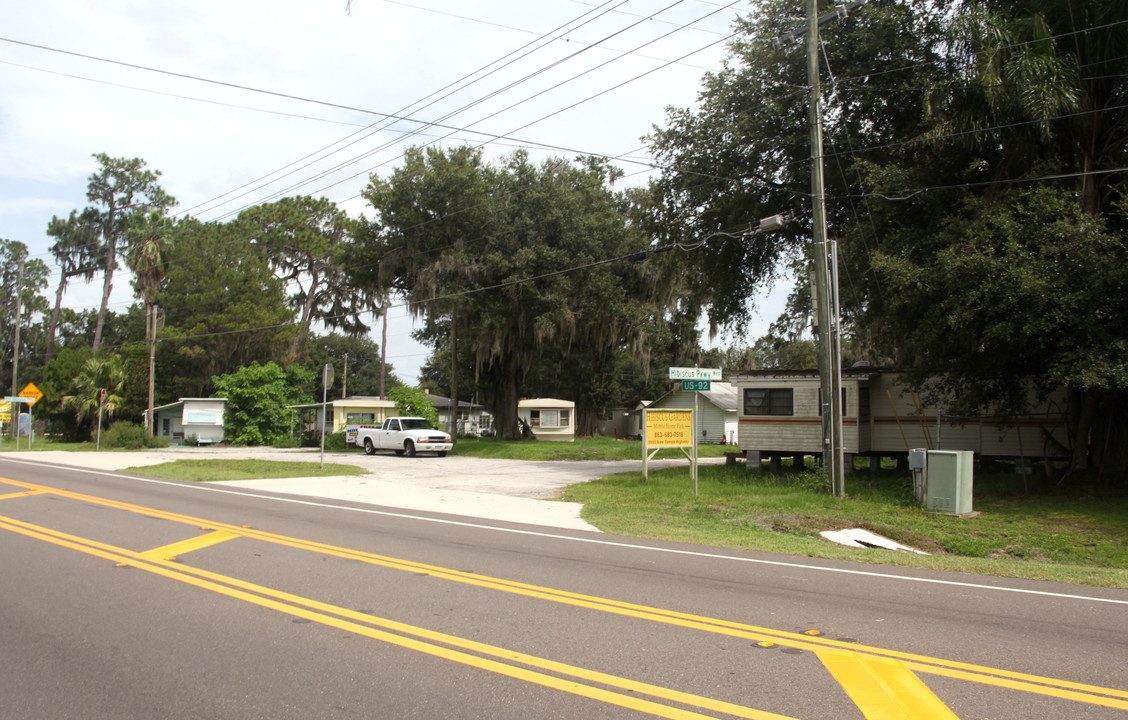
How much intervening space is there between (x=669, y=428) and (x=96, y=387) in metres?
39.0

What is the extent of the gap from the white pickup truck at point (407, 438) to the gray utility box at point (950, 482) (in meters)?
20.9

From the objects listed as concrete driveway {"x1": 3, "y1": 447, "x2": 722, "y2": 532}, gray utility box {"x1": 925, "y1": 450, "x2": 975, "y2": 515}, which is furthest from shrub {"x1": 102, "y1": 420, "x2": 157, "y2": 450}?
gray utility box {"x1": 925, "y1": 450, "x2": 975, "y2": 515}

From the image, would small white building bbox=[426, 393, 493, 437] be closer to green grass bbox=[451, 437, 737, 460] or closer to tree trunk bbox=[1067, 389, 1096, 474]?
green grass bbox=[451, 437, 737, 460]

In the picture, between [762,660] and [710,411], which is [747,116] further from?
[710,411]

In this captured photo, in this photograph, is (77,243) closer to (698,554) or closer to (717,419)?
(717,419)

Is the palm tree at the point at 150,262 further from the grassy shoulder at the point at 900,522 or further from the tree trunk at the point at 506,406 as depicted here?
the grassy shoulder at the point at 900,522

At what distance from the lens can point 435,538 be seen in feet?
36.0

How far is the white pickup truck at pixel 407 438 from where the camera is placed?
106ft

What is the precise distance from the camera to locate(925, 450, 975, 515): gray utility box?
14852mm

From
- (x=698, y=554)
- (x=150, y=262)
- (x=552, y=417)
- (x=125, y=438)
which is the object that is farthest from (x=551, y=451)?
(x=150, y=262)

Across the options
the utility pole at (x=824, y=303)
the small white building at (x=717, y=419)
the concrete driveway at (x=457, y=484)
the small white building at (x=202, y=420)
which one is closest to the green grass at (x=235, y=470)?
the concrete driveway at (x=457, y=484)

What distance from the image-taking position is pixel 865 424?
2220 cm

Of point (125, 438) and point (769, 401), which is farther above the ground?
point (769, 401)

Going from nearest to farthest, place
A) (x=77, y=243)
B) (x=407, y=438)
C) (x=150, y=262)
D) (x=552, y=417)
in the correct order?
(x=407, y=438), (x=150, y=262), (x=552, y=417), (x=77, y=243)
